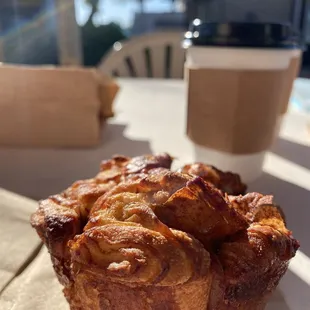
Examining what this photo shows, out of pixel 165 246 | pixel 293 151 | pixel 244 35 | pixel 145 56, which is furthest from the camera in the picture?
pixel 145 56

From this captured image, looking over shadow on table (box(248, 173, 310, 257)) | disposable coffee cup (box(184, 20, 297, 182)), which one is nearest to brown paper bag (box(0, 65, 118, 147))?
disposable coffee cup (box(184, 20, 297, 182))

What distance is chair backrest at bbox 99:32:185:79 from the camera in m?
2.59

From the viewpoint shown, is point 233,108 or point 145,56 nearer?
point 233,108

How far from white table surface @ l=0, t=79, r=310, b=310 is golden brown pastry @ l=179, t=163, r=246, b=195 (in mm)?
150

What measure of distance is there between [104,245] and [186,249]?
9 cm

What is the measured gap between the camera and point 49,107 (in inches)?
45.1

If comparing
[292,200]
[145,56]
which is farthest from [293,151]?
[145,56]

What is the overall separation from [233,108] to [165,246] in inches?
21.1

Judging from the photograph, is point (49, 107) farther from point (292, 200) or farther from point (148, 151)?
point (292, 200)

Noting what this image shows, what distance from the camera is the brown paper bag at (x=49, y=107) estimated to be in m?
1.12

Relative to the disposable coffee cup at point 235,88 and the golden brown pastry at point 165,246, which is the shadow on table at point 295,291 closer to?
the golden brown pastry at point 165,246

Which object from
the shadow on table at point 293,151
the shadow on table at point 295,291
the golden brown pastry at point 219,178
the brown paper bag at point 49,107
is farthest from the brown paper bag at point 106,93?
the shadow on table at point 295,291

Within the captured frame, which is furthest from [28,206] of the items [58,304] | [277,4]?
[277,4]

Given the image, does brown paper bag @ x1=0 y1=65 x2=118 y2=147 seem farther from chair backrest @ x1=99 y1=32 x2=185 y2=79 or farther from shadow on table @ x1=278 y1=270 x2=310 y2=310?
chair backrest @ x1=99 y1=32 x2=185 y2=79
